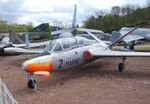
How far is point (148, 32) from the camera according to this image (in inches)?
1451

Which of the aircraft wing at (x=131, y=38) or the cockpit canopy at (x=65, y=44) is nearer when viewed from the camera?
the cockpit canopy at (x=65, y=44)

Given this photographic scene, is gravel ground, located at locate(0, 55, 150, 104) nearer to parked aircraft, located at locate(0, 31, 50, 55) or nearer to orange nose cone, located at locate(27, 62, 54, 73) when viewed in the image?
orange nose cone, located at locate(27, 62, 54, 73)

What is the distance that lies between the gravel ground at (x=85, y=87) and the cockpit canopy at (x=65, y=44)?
131 cm

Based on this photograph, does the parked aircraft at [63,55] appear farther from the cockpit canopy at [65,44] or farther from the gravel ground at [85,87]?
the gravel ground at [85,87]

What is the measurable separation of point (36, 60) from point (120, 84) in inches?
128

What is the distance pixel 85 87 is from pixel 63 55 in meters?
2.47

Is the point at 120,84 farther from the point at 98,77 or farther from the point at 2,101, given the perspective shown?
the point at 2,101

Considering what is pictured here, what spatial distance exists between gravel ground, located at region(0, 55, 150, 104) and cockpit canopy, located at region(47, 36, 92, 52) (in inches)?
51.7

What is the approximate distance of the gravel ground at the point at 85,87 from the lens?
9.88 meters

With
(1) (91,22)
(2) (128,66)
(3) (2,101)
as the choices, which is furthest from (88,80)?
(1) (91,22)

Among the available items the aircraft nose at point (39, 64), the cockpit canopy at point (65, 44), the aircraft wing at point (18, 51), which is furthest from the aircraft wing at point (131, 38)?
the aircraft nose at point (39, 64)

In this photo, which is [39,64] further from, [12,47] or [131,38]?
[131,38]

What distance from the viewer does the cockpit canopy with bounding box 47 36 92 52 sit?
13.6 meters

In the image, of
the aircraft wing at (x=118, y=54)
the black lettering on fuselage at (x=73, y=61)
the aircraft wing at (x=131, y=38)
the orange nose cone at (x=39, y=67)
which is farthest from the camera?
the aircraft wing at (x=131, y=38)
